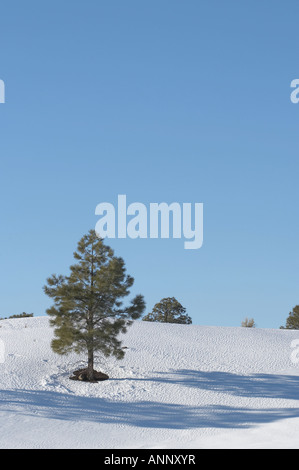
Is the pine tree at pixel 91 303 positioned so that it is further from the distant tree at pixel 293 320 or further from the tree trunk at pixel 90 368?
the distant tree at pixel 293 320

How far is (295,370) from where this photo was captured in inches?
1195

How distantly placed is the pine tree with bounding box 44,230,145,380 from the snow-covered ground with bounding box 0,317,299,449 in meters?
1.79

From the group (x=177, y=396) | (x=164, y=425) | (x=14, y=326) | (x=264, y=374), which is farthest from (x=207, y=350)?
(x=14, y=326)

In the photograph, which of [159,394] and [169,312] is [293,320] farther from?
[159,394]

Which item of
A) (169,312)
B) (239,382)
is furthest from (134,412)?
(169,312)

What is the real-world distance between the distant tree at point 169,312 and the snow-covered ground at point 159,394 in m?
9.99

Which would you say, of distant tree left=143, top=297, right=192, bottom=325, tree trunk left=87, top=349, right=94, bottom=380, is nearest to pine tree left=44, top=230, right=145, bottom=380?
tree trunk left=87, top=349, right=94, bottom=380

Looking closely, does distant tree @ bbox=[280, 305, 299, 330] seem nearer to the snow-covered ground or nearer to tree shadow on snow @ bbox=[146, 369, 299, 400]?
the snow-covered ground

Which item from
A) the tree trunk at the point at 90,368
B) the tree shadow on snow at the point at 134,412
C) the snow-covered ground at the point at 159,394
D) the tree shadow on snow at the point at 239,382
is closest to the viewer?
the snow-covered ground at the point at 159,394

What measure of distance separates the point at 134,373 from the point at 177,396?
3.66 metres

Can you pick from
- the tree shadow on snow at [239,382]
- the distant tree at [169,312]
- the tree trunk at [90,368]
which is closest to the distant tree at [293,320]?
the distant tree at [169,312]

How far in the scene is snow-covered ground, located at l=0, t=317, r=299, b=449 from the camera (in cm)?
1989

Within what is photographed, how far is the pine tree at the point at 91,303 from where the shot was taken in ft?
89.6
